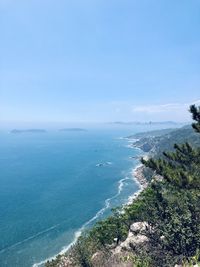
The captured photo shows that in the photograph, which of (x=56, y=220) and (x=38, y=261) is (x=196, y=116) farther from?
(x=56, y=220)

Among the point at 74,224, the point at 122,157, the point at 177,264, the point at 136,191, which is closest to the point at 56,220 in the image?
the point at 74,224

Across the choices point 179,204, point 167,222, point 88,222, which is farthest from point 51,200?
point 167,222

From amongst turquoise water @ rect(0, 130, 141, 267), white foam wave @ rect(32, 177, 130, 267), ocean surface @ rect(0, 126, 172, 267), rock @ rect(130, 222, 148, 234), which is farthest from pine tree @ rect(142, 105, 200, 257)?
turquoise water @ rect(0, 130, 141, 267)

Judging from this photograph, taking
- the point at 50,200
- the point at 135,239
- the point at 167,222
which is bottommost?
the point at 50,200

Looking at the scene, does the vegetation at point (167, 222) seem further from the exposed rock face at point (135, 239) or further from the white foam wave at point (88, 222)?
the white foam wave at point (88, 222)

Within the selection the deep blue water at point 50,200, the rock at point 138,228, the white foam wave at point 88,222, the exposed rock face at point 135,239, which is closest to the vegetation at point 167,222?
the exposed rock face at point 135,239

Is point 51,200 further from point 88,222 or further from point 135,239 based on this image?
point 135,239

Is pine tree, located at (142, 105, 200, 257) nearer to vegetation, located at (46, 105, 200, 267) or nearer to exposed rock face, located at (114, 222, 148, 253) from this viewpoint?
vegetation, located at (46, 105, 200, 267)
